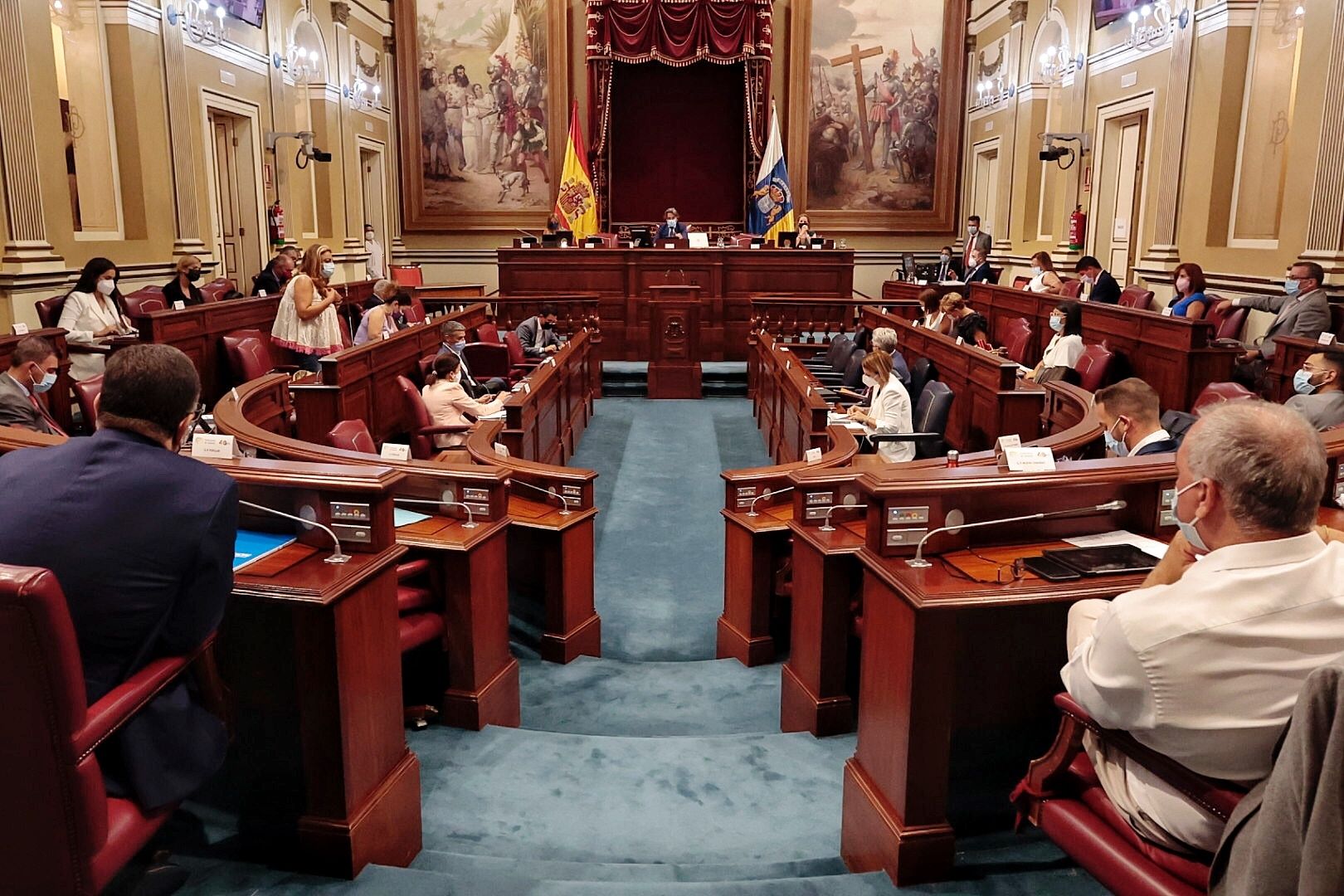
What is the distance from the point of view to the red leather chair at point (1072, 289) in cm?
982

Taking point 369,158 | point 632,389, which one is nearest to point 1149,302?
point 632,389

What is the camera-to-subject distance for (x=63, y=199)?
827 cm

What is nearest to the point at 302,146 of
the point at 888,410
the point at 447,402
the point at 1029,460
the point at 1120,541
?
the point at 447,402

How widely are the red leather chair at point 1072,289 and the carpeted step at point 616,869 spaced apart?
8.30 m

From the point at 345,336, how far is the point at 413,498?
18.9ft

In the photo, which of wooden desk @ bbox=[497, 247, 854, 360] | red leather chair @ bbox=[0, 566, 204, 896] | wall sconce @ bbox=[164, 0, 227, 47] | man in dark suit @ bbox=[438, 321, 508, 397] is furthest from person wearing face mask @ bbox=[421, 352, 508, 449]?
wall sconce @ bbox=[164, 0, 227, 47]

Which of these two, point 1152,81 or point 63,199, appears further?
point 1152,81

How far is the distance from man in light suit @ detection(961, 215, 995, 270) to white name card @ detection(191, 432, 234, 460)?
11260 millimetres

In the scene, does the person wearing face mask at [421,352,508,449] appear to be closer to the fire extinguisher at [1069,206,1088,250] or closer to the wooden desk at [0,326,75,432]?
the wooden desk at [0,326,75,432]

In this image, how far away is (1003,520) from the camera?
2.40 meters

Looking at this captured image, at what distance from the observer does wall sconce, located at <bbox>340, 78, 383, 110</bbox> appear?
1362 centimetres

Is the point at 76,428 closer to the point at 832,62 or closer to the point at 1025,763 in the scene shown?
the point at 1025,763

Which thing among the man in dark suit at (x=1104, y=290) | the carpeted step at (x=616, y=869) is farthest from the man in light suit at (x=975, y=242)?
the carpeted step at (x=616, y=869)

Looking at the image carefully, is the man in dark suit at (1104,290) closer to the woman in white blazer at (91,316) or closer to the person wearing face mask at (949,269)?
the person wearing face mask at (949,269)
